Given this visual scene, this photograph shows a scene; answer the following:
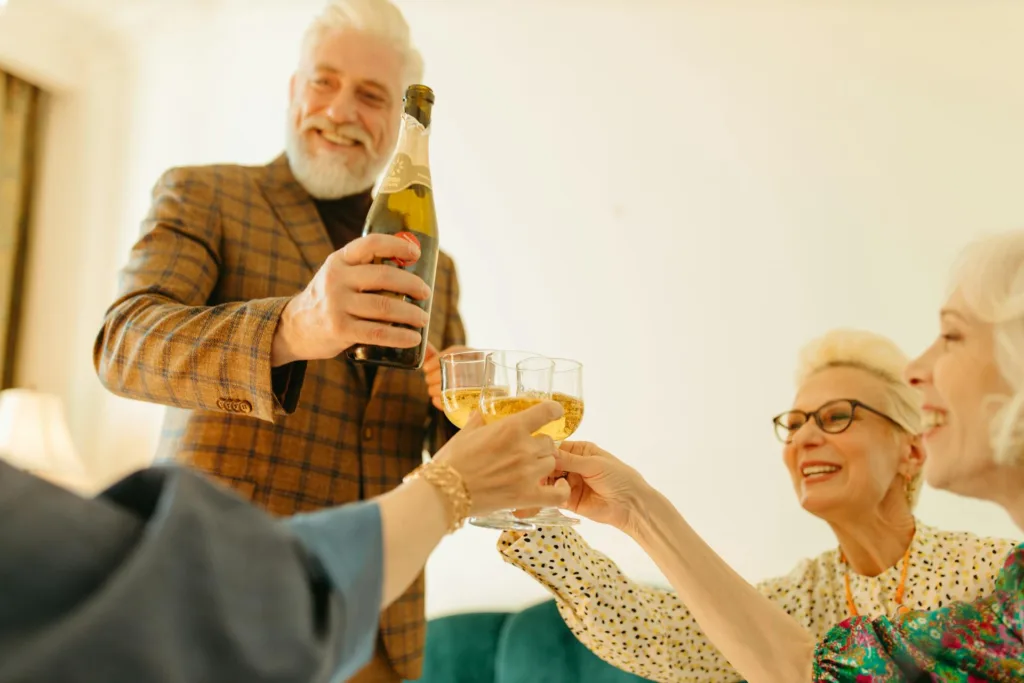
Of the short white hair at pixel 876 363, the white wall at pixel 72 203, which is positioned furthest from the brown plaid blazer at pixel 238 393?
the white wall at pixel 72 203

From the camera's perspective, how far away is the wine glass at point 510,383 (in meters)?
0.93

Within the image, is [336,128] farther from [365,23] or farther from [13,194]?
[13,194]

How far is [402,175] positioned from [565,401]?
37cm

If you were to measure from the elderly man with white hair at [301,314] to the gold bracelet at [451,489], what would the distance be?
0.24m

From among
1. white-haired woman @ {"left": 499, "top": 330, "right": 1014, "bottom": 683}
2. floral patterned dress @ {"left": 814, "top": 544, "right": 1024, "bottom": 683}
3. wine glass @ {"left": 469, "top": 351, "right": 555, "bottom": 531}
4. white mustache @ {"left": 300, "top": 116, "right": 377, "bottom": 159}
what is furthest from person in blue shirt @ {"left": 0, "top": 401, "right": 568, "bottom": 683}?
white mustache @ {"left": 300, "top": 116, "right": 377, "bottom": 159}

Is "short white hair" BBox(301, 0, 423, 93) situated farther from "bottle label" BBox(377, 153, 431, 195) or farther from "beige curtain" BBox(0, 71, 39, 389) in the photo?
"beige curtain" BBox(0, 71, 39, 389)

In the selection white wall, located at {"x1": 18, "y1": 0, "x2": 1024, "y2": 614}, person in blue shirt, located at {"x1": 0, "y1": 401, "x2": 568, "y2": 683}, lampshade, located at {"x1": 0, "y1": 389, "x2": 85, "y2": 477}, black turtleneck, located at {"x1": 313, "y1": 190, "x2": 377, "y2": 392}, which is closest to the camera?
person in blue shirt, located at {"x1": 0, "y1": 401, "x2": 568, "y2": 683}

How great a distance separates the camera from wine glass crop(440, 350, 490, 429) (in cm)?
96

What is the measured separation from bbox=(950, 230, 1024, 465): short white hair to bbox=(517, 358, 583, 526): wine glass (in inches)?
20.6

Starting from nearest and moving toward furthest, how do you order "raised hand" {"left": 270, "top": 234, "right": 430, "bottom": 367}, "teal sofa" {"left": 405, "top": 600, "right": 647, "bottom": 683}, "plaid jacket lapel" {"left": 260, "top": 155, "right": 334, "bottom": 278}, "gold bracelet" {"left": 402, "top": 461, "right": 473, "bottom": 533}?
"gold bracelet" {"left": 402, "top": 461, "right": 473, "bottom": 533} < "raised hand" {"left": 270, "top": 234, "right": 430, "bottom": 367} < "plaid jacket lapel" {"left": 260, "top": 155, "right": 334, "bottom": 278} < "teal sofa" {"left": 405, "top": 600, "right": 647, "bottom": 683}

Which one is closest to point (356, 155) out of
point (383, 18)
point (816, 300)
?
point (383, 18)

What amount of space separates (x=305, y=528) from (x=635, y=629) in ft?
2.88

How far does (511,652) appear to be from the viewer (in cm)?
199

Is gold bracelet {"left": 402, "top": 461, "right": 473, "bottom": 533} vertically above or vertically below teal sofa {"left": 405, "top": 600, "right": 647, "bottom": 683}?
above
